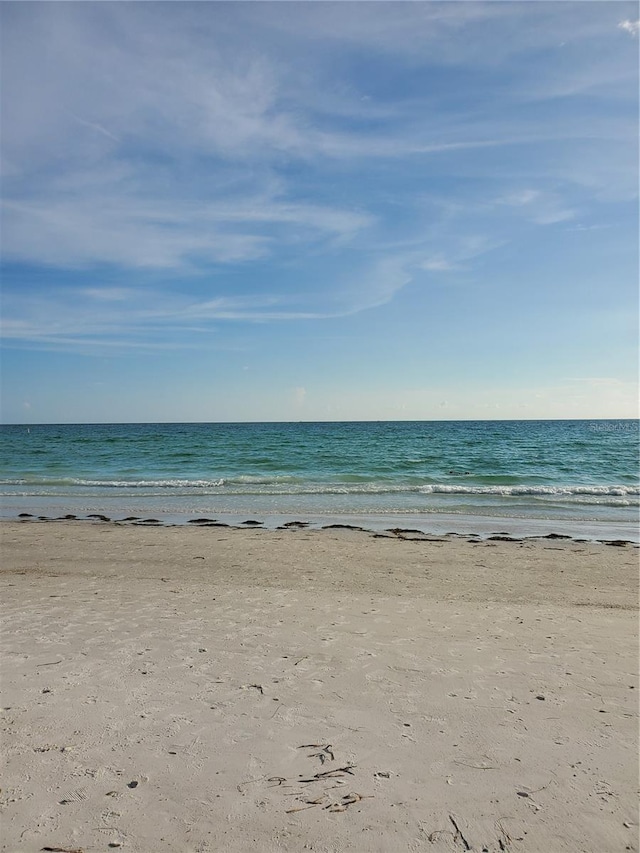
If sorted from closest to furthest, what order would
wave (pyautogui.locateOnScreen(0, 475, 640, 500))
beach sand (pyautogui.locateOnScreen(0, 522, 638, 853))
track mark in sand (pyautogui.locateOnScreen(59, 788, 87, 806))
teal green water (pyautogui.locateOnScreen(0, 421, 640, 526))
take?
beach sand (pyautogui.locateOnScreen(0, 522, 638, 853))
track mark in sand (pyautogui.locateOnScreen(59, 788, 87, 806))
teal green water (pyautogui.locateOnScreen(0, 421, 640, 526))
wave (pyautogui.locateOnScreen(0, 475, 640, 500))

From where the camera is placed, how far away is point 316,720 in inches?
149

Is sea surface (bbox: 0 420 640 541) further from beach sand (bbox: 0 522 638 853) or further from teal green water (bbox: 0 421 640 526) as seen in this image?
beach sand (bbox: 0 522 638 853)

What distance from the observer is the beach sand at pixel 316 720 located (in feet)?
9.21

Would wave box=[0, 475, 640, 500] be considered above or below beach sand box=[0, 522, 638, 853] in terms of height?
below

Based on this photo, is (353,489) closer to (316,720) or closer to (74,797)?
(316,720)

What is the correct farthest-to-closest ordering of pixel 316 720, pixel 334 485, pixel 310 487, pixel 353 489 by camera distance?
1. pixel 334 485
2. pixel 310 487
3. pixel 353 489
4. pixel 316 720

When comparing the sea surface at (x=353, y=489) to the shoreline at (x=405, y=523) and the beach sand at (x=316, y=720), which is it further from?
the beach sand at (x=316, y=720)

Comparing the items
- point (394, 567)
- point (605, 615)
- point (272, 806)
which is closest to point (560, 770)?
point (272, 806)

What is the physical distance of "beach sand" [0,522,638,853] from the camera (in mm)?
2809

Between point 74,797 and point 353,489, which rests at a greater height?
point 74,797

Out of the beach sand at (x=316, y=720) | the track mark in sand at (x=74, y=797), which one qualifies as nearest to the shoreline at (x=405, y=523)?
the beach sand at (x=316, y=720)

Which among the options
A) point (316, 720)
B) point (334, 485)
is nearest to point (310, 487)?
point (334, 485)

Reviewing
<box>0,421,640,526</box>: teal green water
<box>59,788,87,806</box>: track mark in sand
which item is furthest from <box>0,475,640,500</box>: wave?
<box>59,788,87,806</box>: track mark in sand

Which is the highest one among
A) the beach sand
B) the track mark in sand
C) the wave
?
the track mark in sand
